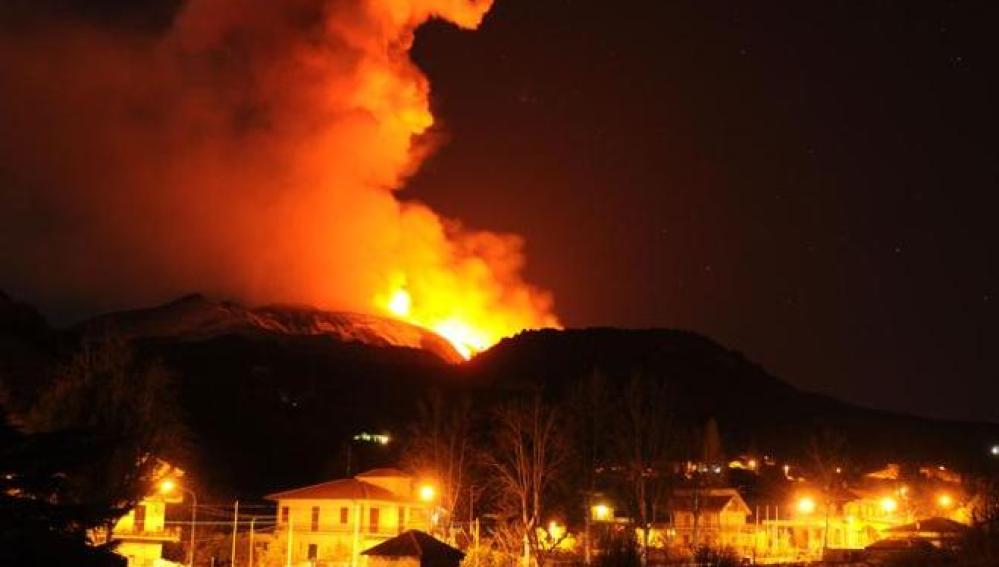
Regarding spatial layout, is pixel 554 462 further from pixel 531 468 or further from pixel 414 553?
pixel 414 553

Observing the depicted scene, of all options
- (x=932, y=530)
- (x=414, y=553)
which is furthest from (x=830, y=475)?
(x=414, y=553)

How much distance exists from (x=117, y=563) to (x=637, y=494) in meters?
44.7

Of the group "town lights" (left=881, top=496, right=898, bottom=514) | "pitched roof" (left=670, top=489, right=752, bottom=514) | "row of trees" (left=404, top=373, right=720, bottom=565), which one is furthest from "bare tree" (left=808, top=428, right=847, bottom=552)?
"row of trees" (left=404, top=373, right=720, bottom=565)

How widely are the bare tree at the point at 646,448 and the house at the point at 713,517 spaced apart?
2419mm

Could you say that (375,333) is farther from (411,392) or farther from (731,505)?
(731,505)

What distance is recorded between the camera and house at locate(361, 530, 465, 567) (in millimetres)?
39062

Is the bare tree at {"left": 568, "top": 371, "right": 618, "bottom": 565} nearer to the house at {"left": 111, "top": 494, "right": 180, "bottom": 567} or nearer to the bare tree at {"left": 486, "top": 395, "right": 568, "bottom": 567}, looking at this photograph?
the bare tree at {"left": 486, "top": 395, "right": 568, "bottom": 567}

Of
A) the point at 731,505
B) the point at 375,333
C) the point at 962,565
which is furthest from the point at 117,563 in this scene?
the point at 375,333

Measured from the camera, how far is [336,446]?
3816 inches

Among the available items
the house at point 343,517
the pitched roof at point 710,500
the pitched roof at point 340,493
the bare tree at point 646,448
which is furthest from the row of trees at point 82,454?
the pitched roof at point 710,500

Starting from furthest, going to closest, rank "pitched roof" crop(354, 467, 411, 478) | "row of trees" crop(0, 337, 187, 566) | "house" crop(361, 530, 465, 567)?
1. "pitched roof" crop(354, 467, 411, 478)
2. "house" crop(361, 530, 465, 567)
3. "row of trees" crop(0, 337, 187, 566)

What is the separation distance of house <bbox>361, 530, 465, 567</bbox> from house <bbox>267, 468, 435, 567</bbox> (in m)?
10.4

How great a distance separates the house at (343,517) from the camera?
51.8 m

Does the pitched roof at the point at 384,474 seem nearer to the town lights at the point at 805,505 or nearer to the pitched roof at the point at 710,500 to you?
the pitched roof at the point at 710,500
